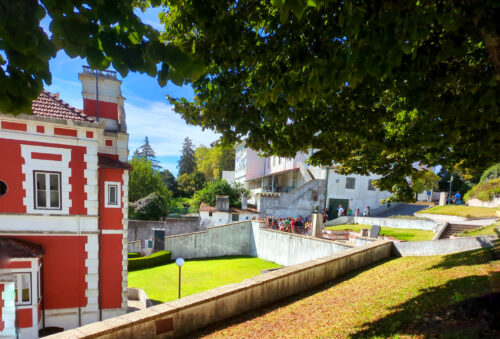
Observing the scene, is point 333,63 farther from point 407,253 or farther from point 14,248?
point 14,248

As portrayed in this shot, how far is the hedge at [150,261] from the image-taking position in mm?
20078

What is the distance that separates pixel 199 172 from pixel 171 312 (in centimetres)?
5705

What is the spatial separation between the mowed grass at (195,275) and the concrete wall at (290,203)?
6.27 m

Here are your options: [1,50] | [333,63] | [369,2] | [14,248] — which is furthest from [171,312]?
[14,248]

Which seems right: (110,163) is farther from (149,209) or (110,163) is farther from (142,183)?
(142,183)

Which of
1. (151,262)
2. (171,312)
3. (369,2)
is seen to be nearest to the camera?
(369,2)

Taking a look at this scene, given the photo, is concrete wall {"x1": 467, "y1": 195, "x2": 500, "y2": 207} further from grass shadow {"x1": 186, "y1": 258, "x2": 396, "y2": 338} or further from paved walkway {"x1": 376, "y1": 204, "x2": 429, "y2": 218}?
grass shadow {"x1": 186, "y1": 258, "x2": 396, "y2": 338}

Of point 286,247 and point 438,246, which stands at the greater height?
point 438,246

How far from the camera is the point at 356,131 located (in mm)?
6516

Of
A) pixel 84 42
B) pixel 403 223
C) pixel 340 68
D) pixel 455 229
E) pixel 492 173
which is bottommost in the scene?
pixel 403 223

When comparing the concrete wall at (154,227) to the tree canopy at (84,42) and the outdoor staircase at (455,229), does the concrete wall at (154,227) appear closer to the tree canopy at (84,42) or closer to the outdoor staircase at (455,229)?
the outdoor staircase at (455,229)

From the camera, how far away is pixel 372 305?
5.18 m

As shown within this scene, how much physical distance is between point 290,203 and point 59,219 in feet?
69.1

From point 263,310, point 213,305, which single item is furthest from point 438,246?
point 213,305
